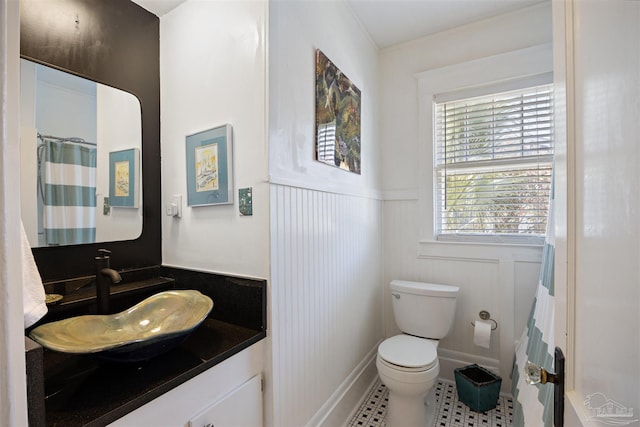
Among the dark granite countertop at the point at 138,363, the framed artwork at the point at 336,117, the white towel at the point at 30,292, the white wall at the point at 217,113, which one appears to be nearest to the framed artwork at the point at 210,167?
the white wall at the point at 217,113

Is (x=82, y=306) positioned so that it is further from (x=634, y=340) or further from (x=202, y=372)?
(x=634, y=340)

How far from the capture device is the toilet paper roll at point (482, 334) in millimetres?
1890

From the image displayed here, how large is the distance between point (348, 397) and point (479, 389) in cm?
82

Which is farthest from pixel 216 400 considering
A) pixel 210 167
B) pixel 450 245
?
pixel 450 245

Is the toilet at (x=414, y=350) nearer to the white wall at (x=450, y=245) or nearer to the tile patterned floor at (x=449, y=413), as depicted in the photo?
the tile patterned floor at (x=449, y=413)

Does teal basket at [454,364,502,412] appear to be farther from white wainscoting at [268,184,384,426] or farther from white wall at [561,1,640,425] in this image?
white wall at [561,1,640,425]

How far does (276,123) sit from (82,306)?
1.11 metres

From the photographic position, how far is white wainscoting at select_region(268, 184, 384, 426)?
4.15 feet

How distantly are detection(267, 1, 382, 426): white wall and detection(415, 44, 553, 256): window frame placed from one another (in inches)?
18.2

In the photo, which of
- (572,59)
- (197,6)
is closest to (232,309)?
(572,59)

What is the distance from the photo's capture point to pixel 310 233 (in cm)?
148

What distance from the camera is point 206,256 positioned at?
1.43m

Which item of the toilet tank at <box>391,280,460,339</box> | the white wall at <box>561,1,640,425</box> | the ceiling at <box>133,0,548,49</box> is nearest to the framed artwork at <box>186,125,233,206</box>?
the white wall at <box>561,1,640,425</box>

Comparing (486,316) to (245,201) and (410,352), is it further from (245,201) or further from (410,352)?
(245,201)
